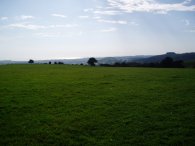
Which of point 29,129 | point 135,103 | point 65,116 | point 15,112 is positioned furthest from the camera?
point 135,103

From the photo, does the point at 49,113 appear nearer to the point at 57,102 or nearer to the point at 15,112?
the point at 15,112

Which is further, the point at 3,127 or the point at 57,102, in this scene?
the point at 57,102

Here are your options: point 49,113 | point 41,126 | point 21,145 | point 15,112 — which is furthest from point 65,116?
point 21,145

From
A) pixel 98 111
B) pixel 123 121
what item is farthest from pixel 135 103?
pixel 123 121

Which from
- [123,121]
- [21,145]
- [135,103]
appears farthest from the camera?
[135,103]

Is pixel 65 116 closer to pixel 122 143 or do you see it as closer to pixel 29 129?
pixel 29 129

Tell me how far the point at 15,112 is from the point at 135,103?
8326 millimetres

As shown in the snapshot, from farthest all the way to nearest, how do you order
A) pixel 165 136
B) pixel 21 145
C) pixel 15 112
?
1. pixel 15 112
2. pixel 165 136
3. pixel 21 145

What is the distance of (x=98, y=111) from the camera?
1433cm

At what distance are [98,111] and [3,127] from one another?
18.6ft

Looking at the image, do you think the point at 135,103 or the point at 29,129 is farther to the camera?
the point at 135,103

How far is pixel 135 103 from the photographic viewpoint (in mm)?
16656

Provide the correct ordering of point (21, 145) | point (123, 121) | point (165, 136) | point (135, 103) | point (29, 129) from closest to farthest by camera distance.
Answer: point (21, 145) < point (165, 136) < point (29, 129) < point (123, 121) < point (135, 103)

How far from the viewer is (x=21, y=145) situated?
9.07 m
